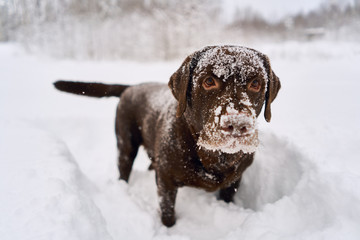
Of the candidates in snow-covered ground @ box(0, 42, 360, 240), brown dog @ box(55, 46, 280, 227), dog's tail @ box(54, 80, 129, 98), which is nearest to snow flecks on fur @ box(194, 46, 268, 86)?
brown dog @ box(55, 46, 280, 227)

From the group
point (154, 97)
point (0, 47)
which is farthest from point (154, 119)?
point (0, 47)

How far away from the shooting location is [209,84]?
5.06ft

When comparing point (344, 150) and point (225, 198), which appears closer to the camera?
point (344, 150)

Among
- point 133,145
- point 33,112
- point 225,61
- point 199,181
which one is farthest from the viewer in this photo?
point 33,112

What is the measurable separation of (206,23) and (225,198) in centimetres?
1779

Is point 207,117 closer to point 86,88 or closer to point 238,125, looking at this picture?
point 238,125

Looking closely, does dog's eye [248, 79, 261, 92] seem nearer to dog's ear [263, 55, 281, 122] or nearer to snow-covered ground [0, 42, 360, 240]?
dog's ear [263, 55, 281, 122]

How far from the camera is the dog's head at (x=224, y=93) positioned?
1283mm

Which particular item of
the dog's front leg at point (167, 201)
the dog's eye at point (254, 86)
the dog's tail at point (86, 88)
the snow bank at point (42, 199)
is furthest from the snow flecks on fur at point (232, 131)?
the dog's tail at point (86, 88)

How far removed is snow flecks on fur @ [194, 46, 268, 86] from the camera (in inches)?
58.2

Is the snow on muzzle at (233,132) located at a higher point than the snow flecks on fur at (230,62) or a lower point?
lower

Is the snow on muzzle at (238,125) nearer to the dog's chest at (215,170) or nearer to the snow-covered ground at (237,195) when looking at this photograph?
the snow-covered ground at (237,195)

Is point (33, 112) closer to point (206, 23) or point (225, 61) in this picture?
point (225, 61)

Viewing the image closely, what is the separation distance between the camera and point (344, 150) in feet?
6.89
